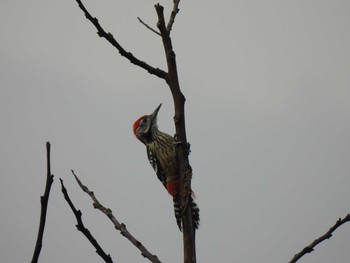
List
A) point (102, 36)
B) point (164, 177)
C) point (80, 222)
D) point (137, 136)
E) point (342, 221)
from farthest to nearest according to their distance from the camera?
1. point (137, 136)
2. point (164, 177)
3. point (102, 36)
4. point (342, 221)
5. point (80, 222)

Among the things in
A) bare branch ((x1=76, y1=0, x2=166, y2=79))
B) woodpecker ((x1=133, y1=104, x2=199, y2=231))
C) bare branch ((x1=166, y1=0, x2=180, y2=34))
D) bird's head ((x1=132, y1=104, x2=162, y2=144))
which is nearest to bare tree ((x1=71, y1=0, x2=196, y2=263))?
bare branch ((x1=76, y1=0, x2=166, y2=79))

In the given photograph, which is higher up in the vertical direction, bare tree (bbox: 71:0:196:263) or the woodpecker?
the woodpecker

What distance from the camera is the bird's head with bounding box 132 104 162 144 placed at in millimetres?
7949

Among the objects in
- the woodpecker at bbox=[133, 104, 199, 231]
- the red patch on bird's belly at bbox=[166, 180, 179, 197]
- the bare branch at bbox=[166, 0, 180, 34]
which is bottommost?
the bare branch at bbox=[166, 0, 180, 34]

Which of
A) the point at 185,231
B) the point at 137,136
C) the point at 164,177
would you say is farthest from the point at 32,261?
the point at 137,136

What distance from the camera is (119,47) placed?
113 inches

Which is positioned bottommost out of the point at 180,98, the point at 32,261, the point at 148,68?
the point at 32,261

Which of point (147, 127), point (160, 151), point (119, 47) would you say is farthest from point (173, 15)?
point (147, 127)

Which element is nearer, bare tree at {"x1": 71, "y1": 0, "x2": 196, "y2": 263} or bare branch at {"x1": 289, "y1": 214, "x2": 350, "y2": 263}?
bare branch at {"x1": 289, "y1": 214, "x2": 350, "y2": 263}

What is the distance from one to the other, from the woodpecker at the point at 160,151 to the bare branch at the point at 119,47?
4111mm

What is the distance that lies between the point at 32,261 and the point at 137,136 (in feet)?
20.3

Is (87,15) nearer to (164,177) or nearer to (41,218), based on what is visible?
(41,218)

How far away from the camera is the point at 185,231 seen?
2680 millimetres

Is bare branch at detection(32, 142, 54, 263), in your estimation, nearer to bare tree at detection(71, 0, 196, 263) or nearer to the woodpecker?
bare tree at detection(71, 0, 196, 263)
